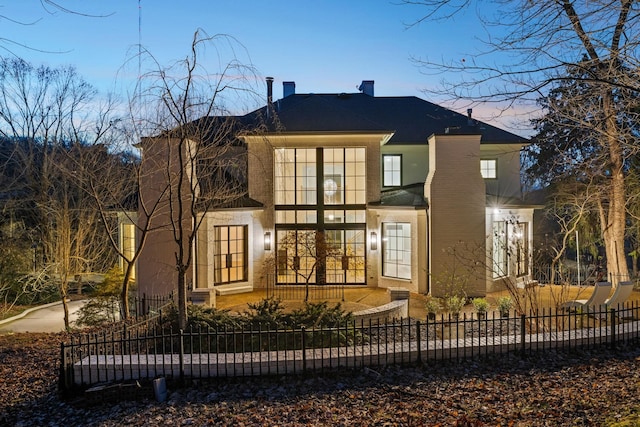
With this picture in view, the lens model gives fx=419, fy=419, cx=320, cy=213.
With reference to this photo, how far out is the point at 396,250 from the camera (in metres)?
16.7

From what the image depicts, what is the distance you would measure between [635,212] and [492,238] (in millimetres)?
7058

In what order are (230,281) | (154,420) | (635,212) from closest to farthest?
(154,420)
(230,281)
(635,212)

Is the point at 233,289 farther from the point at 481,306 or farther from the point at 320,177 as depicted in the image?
the point at 481,306

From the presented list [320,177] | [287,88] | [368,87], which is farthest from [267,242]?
[368,87]

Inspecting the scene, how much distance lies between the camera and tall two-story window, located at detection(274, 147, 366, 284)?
55.8ft

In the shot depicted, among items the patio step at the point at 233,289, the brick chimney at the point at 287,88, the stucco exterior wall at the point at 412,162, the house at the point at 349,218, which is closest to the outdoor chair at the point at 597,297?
the house at the point at 349,218

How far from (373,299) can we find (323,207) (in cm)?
443

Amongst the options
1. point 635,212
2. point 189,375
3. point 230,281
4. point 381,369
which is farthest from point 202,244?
point 635,212

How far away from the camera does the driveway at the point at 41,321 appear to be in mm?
14891

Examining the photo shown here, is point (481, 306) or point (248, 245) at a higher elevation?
point (248, 245)

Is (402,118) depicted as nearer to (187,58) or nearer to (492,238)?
(492,238)

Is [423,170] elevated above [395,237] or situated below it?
above

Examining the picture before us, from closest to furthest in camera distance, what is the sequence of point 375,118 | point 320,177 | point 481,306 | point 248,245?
1. point 481,306
2. point 248,245
3. point 320,177
4. point 375,118

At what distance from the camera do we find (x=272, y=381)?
7.21m
